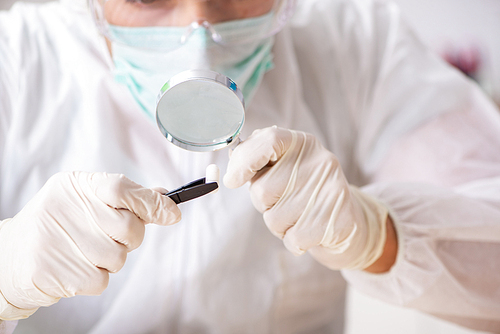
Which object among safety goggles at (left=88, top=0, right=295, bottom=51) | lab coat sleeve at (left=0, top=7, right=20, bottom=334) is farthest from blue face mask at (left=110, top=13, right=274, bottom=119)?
lab coat sleeve at (left=0, top=7, right=20, bottom=334)

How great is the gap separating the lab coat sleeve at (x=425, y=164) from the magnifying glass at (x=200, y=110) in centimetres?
54

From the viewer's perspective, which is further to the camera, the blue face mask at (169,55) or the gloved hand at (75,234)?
the blue face mask at (169,55)

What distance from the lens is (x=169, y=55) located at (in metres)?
0.96

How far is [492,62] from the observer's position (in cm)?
289

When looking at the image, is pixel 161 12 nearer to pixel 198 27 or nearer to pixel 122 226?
pixel 198 27

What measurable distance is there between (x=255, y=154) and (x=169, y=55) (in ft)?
1.23

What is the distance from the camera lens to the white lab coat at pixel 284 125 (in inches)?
39.8

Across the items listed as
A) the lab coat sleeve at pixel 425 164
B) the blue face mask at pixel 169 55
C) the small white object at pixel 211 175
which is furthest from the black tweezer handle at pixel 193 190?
the lab coat sleeve at pixel 425 164

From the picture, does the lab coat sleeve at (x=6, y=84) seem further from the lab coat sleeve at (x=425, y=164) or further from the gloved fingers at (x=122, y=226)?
the lab coat sleeve at (x=425, y=164)

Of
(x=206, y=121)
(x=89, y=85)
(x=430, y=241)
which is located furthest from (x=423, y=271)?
(x=89, y=85)

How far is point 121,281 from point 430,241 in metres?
0.80

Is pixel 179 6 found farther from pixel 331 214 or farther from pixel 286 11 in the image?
pixel 331 214

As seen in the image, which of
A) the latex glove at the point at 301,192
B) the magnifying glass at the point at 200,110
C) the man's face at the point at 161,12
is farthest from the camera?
the man's face at the point at 161,12

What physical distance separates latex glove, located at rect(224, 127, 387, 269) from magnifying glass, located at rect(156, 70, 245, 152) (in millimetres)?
73
